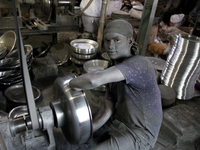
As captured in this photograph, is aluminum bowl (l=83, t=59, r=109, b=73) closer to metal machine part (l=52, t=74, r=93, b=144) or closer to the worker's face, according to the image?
the worker's face

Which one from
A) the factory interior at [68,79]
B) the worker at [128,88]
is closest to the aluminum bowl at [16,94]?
the factory interior at [68,79]

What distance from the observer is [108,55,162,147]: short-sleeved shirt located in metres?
1.42

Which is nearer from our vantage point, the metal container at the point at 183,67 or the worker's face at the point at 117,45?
the worker's face at the point at 117,45

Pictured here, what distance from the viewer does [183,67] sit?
9.69 feet

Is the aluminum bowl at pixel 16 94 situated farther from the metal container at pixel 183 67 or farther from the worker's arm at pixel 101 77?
the metal container at pixel 183 67

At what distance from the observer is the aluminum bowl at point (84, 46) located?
141 inches

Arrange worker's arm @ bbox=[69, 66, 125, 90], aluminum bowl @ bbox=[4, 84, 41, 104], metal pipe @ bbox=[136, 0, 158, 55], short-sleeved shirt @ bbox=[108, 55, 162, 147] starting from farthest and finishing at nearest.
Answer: metal pipe @ bbox=[136, 0, 158, 55]
aluminum bowl @ bbox=[4, 84, 41, 104]
short-sleeved shirt @ bbox=[108, 55, 162, 147]
worker's arm @ bbox=[69, 66, 125, 90]

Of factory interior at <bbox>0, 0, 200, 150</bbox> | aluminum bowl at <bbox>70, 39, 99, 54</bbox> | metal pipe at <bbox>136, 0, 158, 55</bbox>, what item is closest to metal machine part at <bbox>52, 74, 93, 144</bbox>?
factory interior at <bbox>0, 0, 200, 150</bbox>

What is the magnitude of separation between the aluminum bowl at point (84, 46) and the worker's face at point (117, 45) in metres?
2.06

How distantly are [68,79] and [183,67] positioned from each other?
89.7 inches

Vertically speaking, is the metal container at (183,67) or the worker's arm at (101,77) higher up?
the worker's arm at (101,77)

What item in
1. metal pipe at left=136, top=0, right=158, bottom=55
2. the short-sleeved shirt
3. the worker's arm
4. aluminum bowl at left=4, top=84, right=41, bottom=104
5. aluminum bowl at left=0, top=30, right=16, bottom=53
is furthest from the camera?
metal pipe at left=136, top=0, right=158, bottom=55

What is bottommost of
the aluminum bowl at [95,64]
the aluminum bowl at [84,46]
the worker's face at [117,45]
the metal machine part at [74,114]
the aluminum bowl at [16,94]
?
the aluminum bowl at [16,94]

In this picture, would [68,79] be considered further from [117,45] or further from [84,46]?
[84,46]
